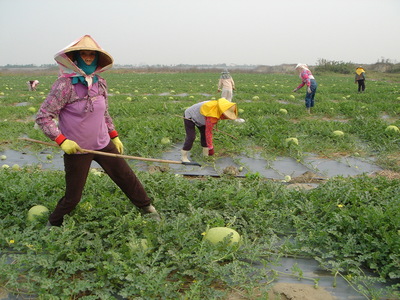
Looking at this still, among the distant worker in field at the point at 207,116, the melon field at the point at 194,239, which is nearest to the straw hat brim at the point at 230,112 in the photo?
the distant worker in field at the point at 207,116

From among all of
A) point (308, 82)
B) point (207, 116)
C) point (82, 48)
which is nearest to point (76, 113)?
point (82, 48)

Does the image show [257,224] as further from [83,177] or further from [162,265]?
[83,177]

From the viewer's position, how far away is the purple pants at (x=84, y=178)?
9.42ft

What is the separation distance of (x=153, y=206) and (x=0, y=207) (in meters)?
1.63

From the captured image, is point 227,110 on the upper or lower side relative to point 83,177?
upper

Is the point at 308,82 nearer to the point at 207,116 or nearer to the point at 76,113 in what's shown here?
the point at 207,116

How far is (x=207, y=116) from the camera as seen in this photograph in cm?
504

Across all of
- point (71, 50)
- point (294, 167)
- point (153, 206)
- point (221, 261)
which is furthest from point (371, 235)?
point (71, 50)

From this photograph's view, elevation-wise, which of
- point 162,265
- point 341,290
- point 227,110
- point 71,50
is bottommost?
point 341,290

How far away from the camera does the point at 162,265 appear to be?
8.55ft

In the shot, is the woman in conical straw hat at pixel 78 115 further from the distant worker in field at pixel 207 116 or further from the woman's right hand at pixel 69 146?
the distant worker in field at pixel 207 116

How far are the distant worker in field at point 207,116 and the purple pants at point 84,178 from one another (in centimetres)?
205

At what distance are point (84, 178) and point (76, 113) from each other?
0.60 meters

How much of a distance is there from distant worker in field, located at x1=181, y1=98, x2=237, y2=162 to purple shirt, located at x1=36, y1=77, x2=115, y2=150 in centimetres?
225
